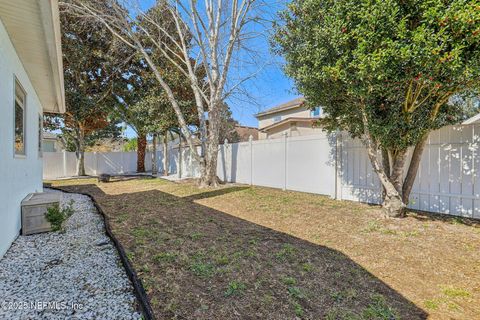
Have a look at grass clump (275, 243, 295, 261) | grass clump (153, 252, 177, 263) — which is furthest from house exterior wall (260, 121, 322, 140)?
grass clump (153, 252, 177, 263)

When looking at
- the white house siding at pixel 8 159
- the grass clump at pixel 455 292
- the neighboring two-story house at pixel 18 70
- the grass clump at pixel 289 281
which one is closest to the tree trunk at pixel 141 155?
the neighboring two-story house at pixel 18 70

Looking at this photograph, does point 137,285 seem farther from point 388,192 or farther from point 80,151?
point 80,151

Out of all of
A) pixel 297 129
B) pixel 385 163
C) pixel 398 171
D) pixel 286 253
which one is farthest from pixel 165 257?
pixel 297 129

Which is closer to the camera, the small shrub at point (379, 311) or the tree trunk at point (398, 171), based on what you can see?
the small shrub at point (379, 311)

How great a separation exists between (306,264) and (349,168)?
4.08 meters

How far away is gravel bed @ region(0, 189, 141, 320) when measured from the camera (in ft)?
7.57

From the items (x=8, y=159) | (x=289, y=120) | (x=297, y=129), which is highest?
(x=289, y=120)

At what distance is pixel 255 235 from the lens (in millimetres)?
4387

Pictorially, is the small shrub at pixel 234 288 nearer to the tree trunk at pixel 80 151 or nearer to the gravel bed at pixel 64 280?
the gravel bed at pixel 64 280

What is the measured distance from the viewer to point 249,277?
2.92 m

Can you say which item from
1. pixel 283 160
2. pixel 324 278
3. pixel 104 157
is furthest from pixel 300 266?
pixel 104 157

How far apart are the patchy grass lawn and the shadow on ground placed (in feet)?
0.04

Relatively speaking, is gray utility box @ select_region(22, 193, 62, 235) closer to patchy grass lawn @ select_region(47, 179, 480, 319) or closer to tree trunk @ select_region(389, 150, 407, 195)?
patchy grass lawn @ select_region(47, 179, 480, 319)

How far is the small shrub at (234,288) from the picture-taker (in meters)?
2.60
